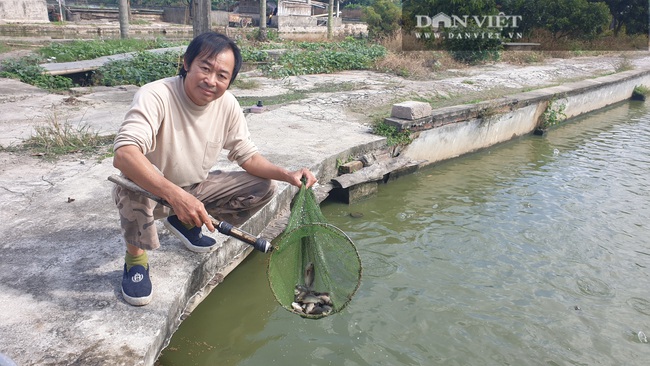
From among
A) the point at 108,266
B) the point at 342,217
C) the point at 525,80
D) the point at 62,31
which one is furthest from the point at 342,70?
the point at 62,31

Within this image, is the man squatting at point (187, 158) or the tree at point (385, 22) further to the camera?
the tree at point (385, 22)

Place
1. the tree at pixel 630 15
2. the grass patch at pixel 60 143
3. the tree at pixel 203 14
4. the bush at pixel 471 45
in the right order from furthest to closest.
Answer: the tree at pixel 630 15 < the bush at pixel 471 45 < the tree at pixel 203 14 < the grass patch at pixel 60 143

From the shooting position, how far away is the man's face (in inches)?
99.4

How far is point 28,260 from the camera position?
284cm

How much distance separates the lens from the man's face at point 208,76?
2.53 m

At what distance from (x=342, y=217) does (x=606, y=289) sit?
105 inches

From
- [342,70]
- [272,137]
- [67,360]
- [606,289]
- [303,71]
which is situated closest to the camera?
[67,360]

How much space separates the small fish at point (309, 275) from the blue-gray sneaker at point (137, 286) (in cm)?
99

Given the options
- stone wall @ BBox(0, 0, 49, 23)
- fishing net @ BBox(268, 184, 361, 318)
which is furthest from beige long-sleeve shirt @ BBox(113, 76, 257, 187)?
stone wall @ BBox(0, 0, 49, 23)

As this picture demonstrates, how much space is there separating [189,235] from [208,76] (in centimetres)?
113

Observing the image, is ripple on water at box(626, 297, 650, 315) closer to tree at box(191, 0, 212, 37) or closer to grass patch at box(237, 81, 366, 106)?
grass patch at box(237, 81, 366, 106)

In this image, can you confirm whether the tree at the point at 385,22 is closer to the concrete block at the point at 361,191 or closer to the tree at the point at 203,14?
the tree at the point at 203,14

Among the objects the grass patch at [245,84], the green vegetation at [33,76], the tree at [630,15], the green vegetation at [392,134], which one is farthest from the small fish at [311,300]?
the tree at [630,15]

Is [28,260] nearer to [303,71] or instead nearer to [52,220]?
[52,220]
